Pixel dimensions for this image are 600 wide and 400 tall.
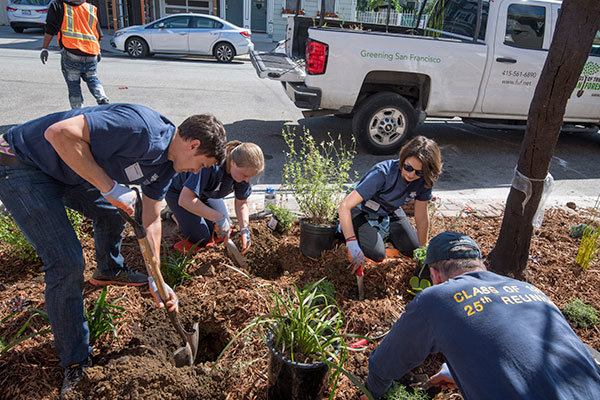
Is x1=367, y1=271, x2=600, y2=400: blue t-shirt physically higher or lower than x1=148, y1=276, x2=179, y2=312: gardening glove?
higher

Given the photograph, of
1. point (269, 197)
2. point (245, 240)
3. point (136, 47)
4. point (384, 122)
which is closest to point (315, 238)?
point (245, 240)

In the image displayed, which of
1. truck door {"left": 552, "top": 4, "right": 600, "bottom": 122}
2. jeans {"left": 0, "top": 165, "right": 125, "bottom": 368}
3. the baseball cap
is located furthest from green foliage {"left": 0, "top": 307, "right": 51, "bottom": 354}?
truck door {"left": 552, "top": 4, "right": 600, "bottom": 122}

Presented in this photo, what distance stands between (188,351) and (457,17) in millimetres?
6753

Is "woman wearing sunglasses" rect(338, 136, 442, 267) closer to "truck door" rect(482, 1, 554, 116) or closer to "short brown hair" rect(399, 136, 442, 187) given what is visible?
"short brown hair" rect(399, 136, 442, 187)

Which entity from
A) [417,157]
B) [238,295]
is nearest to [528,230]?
[417,157]

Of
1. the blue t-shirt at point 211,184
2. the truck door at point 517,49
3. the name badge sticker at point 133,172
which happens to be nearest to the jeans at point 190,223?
the blue t-shirt at point 211,184

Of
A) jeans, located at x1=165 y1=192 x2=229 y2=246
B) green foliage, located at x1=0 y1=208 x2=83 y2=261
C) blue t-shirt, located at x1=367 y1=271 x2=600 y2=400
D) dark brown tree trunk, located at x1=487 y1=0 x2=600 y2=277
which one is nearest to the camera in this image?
blue t-shirt, located at x1=367 y1=271 x2=600 y2=400

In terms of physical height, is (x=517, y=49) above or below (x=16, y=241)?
above

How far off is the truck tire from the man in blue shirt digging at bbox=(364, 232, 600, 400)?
14.3 ft

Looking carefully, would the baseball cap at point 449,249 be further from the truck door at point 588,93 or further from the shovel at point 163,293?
the truck door at point 588,93

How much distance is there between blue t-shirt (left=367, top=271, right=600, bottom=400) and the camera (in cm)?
143

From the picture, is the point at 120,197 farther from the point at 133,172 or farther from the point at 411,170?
the point at 411,170

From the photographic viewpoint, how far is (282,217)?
11.9ft

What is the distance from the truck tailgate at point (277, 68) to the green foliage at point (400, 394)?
185 inches
